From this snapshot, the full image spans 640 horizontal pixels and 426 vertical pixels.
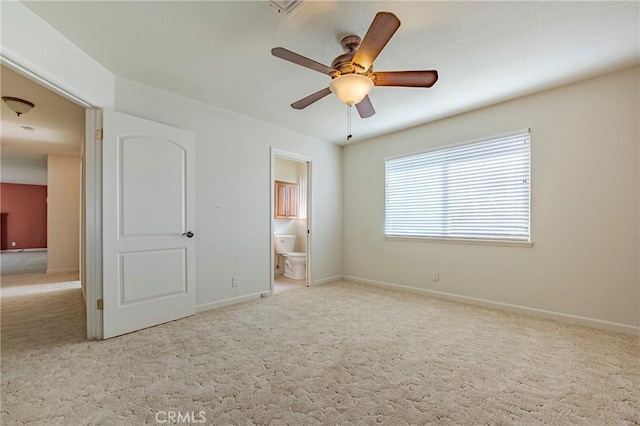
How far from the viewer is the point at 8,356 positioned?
2.17 metres

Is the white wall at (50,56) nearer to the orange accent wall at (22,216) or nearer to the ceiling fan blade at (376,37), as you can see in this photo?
the ceiling fan blade at (376,37)

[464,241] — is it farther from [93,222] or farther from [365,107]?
[93,222]

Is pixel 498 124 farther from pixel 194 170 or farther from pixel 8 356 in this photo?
pixel 8 356

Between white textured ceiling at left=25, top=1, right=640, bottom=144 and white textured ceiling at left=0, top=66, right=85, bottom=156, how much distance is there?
1.19 meters

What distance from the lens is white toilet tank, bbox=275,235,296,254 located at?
562 cm

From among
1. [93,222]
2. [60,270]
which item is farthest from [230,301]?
[60,270]

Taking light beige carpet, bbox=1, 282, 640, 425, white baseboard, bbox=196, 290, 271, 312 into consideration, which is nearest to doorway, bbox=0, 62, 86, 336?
light beige carpet, bbox=1, 282, 640, 425

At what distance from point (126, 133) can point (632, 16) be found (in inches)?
162

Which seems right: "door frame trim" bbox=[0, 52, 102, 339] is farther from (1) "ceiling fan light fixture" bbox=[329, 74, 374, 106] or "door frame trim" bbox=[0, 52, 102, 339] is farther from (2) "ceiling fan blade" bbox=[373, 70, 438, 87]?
(2) "ceiling fan blade" bbox=[373, 70, 438, 87]

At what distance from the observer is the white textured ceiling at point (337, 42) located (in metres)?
1.86

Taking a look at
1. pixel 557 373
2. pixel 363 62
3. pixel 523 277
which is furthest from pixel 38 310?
pixel 523 277

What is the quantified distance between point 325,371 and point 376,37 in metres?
2.20

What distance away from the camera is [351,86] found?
6.42 feet

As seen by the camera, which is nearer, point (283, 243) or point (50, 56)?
point (50, 56)
